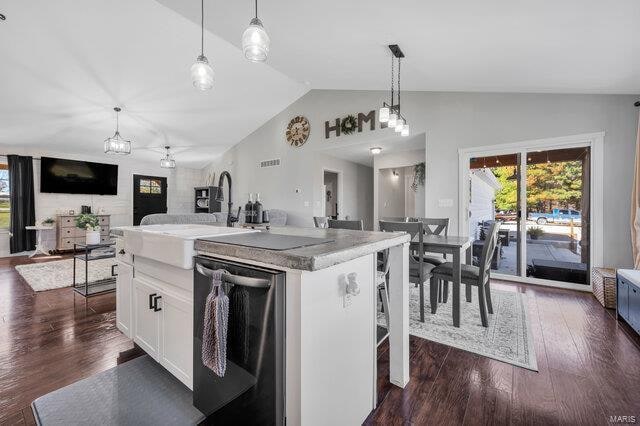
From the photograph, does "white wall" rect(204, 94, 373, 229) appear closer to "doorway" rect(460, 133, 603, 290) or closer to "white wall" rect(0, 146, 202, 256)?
"white wall" rect(0, 146, 202, 256)

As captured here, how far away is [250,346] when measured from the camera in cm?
98

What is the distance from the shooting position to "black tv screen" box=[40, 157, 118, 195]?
602 centimetres

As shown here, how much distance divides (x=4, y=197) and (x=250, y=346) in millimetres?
7702

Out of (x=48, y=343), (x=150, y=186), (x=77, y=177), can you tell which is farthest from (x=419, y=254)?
(x=150, y=186)

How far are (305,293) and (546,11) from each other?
2.59 meters

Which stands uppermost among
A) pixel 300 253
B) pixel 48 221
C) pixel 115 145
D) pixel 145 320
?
pixel 115 145

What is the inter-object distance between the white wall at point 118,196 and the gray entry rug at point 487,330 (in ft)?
24.8

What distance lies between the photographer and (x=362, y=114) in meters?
5.34

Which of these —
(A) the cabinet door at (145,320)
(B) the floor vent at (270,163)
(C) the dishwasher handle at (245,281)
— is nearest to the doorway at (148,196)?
(B) the floor vent at (270,163)

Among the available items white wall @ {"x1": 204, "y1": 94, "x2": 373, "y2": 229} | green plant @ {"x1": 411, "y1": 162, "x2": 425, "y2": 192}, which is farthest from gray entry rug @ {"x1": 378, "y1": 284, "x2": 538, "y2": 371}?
white wall @ {"x1": 204, "y1": 94, "x2": 373, "y2": 229}

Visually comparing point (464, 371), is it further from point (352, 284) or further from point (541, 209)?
point (541, 209)

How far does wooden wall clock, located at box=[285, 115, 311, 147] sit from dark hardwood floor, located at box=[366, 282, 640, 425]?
506cm

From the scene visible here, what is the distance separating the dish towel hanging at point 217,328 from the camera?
97cm

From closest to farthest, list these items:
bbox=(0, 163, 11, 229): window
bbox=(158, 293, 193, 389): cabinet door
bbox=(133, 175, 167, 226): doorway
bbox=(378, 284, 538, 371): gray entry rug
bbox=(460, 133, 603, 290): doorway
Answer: bbox=(158, 293, 193, 389): cabinet door → bbox=(378, 284, 538, 371): gray entry rug → bbox=(460, 133, 603, 290): doorway → bbox=(0, 163, 11, 229): window → bbox=(133, 175, 167, 226): doorway
